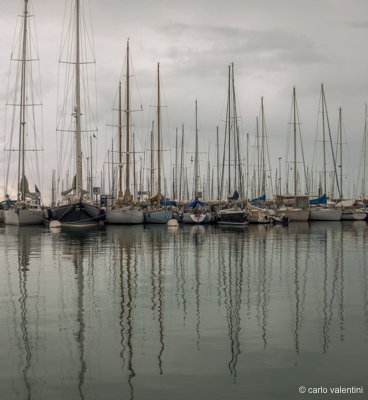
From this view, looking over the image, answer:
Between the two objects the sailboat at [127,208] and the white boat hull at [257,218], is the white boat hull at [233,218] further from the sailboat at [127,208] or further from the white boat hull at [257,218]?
the sailboat at [127,208]

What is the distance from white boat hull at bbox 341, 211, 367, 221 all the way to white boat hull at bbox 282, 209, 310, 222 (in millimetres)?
10560

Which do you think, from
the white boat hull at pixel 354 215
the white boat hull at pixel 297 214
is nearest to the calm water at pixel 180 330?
the white boat hull at pixel 297 214

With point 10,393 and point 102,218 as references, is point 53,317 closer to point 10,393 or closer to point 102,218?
point 10,393

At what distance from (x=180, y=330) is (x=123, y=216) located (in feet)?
171

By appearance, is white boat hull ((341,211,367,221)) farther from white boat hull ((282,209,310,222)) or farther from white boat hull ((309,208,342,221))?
white boat hull ((282,209,310,222))

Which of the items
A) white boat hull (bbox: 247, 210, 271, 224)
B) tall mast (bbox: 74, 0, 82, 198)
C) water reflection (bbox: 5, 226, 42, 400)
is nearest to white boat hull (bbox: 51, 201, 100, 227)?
tall mast (bbox: 74, 0, 82, 198)

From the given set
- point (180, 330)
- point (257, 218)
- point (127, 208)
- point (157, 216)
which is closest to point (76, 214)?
point (127, 208)

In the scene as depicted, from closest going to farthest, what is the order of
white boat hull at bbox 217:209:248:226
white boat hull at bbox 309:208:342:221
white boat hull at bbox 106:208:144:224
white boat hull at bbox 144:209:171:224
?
white boat hull at bbox 217:209:248:226, white boat hull at bbox 106:208:144:224, white boat hull at bbox 144:209:171:224, white boat hull at bbox 309:208:342:221

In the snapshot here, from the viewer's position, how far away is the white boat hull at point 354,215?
276 ft

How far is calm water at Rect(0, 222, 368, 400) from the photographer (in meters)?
8.67

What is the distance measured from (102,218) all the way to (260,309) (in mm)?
50244

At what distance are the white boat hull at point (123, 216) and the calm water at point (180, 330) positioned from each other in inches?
1598

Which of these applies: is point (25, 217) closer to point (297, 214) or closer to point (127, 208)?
point (127, 208)

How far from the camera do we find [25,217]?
63.9 metres
